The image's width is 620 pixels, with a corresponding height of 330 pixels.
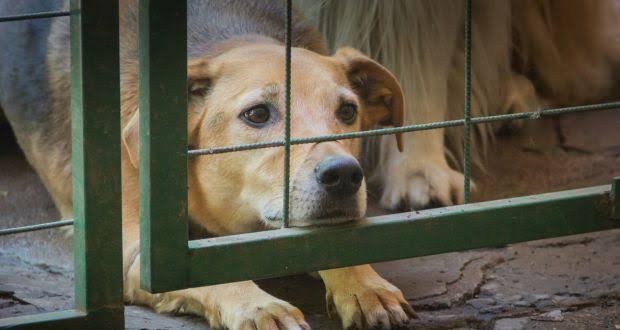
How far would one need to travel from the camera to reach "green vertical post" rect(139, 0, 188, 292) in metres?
2.19

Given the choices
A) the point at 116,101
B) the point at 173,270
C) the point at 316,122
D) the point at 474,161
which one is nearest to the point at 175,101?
the point at 116,101

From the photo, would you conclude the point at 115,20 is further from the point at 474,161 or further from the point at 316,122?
the point at 474,161

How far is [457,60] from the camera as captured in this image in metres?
3.95

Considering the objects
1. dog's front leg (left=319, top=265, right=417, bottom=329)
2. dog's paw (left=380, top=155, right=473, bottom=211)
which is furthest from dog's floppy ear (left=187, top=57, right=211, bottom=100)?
dog's paw (left=380, top=155, right=473, bottom=211)

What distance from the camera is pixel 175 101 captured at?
7.30 ft

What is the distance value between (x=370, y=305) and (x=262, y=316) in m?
0.28

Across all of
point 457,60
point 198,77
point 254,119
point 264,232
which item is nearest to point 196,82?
point 198,77

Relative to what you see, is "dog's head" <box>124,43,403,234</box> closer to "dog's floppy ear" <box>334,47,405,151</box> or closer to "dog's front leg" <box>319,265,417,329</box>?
"dog's floppy ear" <box>334,47,405,151</box>

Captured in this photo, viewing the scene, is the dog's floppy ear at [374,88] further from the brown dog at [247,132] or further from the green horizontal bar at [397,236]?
the green horizontal bar at [397,236]

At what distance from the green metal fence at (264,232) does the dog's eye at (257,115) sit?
426 millimetres

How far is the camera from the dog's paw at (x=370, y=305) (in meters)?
2.56

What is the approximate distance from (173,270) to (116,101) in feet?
1.19

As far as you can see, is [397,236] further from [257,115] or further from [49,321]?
[49,321]

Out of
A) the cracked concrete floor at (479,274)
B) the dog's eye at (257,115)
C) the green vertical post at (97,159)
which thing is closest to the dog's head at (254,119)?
the dog's eye at (257,115)
